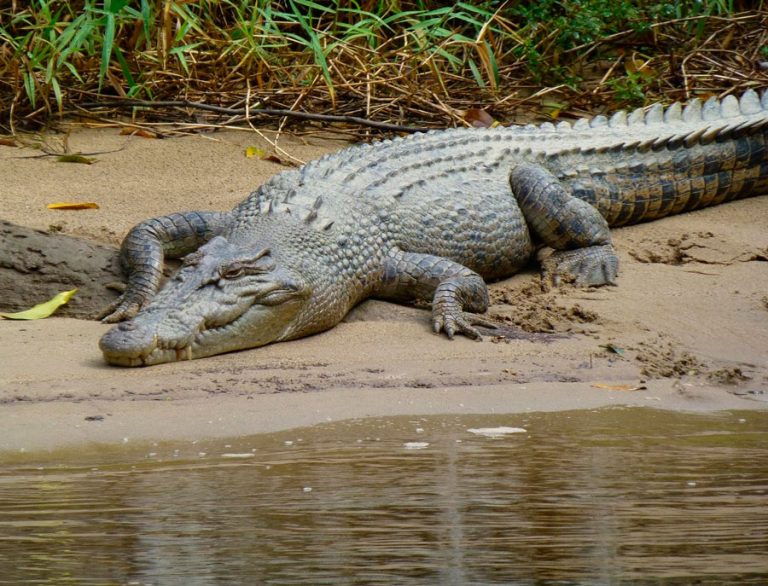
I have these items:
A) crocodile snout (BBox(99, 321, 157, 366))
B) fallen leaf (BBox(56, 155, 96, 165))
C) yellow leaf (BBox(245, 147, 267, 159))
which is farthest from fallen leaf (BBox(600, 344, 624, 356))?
fallen leaf (BBox(56, 155, 96, 165))

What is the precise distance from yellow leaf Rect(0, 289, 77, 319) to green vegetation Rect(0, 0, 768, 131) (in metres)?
2.22

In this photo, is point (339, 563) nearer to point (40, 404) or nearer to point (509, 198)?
point (40, 404)

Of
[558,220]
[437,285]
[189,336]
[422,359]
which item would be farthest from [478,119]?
[189,336]

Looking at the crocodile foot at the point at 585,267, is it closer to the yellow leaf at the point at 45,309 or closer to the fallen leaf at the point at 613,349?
the fallen leaf at the point at 613,349

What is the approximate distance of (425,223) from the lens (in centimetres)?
632

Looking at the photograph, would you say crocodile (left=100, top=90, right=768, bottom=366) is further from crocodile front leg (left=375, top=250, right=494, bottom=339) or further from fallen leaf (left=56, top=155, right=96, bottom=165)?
fallen leaf (left=56, top=155, right=96, bottom=165)

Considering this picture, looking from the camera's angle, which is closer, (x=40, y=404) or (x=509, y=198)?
(x=40, y=404)

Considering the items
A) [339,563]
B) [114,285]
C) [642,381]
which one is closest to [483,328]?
[642,381]

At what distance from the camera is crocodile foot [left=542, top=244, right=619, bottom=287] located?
20.7 feet

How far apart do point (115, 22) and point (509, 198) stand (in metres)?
2.95

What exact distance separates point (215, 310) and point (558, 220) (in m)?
2.26

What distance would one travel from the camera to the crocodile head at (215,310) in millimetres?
4871

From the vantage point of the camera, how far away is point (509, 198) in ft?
22.0

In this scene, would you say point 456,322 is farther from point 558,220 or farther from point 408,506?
point 408,506
